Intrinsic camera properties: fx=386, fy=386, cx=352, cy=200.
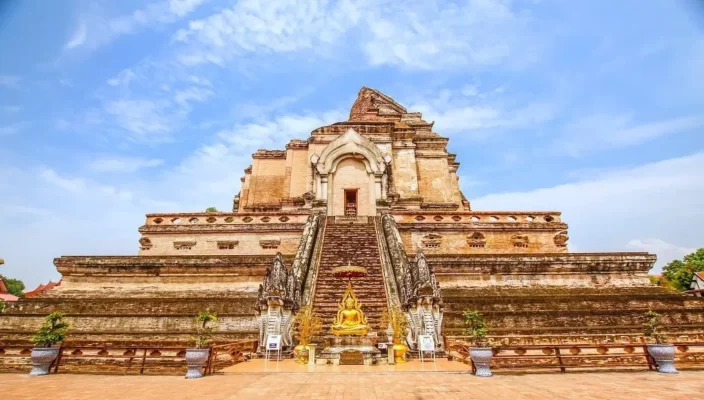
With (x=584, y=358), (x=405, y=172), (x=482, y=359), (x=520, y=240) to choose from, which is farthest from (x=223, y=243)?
(x=584, y=358)

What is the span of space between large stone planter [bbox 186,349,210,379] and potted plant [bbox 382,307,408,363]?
4.52 meters

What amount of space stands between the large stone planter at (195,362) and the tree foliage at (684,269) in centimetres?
4554

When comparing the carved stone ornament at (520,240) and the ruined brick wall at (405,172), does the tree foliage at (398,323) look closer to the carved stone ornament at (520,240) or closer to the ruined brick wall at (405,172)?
the carved stone ornament at (520,240)

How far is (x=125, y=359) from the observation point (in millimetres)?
9562

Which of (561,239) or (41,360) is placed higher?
(561,239)

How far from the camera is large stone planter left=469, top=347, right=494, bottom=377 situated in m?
7.99

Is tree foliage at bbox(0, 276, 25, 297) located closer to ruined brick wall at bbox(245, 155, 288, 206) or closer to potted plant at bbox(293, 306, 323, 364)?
ruined brick wall at bbox(245, 155, 288, 206)

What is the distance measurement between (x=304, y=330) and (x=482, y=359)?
14.8 ft

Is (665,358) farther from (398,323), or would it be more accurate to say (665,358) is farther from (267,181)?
(267,181)

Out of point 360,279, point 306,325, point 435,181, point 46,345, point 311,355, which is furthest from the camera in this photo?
point 435,181

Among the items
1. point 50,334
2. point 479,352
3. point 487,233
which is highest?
point 487,233

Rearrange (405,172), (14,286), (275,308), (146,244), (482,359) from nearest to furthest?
(482,359) → (275,308) → (146,244) → (405,172) → (14,286)

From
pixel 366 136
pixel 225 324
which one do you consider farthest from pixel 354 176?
pixel 225 324

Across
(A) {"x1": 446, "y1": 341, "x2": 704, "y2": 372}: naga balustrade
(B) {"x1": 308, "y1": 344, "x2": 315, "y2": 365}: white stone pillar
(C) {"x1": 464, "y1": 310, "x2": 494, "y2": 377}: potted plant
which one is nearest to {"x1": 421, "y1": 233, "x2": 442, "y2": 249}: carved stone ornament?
(A) {"x1": 446, "y1": 341, "x2": 704, "y2": 372}: naga balustrade
